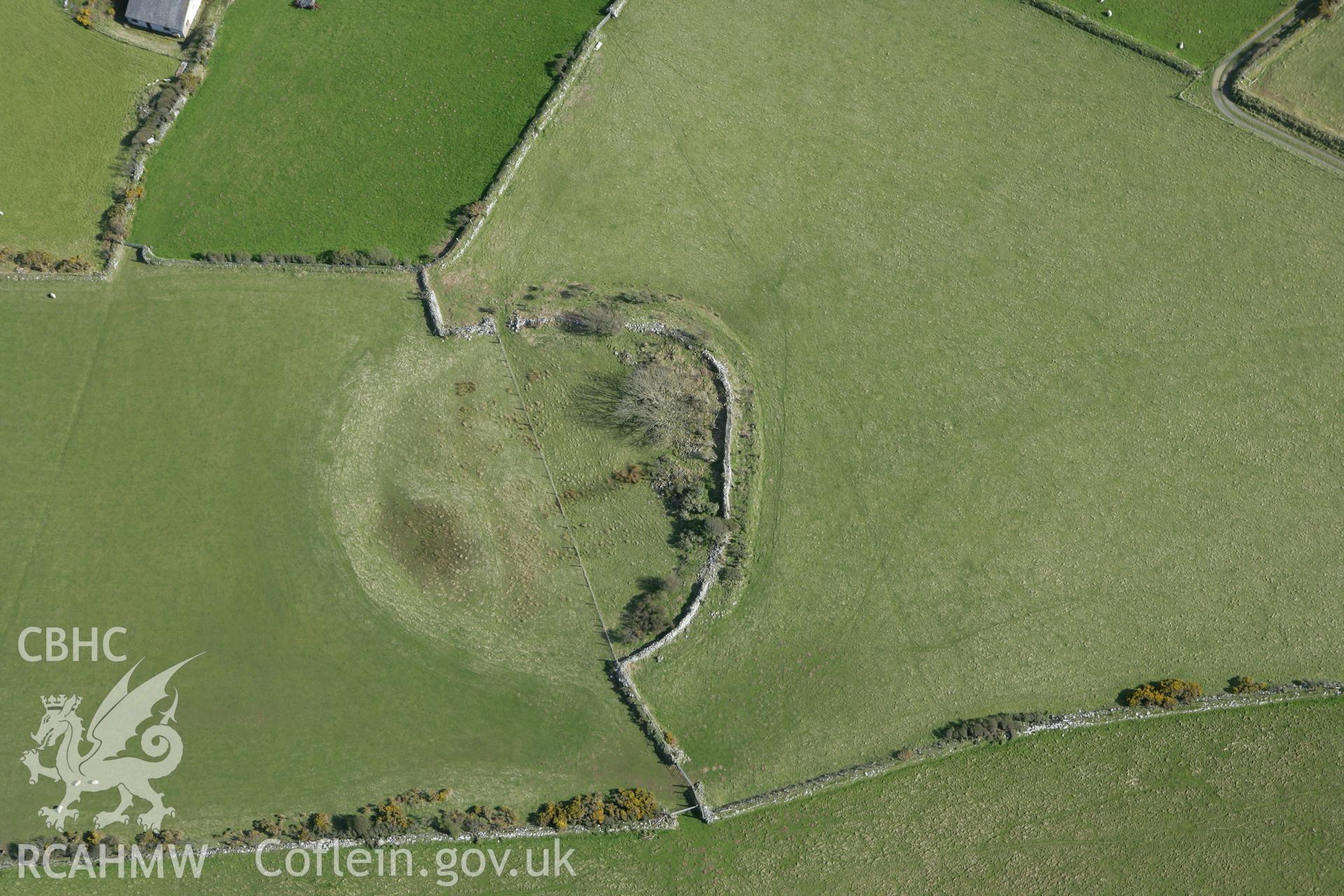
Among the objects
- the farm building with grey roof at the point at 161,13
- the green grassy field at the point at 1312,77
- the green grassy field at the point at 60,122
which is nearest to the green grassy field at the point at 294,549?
the green grassy field at the point at 60,122

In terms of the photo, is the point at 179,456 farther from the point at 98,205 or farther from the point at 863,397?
the point at 863,397

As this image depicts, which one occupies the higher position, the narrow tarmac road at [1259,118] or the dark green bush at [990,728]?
the narrow tarmac road at [1259,118]

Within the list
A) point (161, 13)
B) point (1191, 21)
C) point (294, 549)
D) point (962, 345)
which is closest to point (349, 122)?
point (161, 13)

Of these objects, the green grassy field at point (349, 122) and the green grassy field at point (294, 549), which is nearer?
the green grassy field at point (294, 549)

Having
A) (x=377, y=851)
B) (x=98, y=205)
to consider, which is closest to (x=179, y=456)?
(x=98, y=205)

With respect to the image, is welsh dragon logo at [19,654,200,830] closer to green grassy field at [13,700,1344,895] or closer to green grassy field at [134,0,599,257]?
green grassy field at [13,700,1344,895]

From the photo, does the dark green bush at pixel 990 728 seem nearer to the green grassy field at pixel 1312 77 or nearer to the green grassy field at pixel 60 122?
the green grassy field at pixel 1312 77

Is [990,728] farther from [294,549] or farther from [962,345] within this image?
[294,549]
